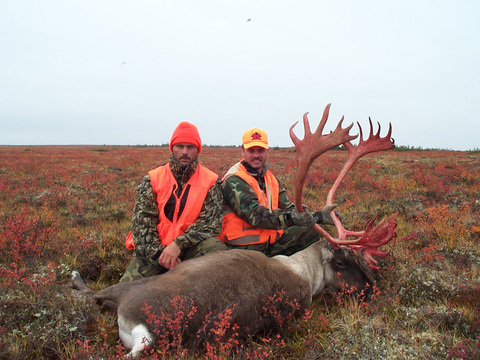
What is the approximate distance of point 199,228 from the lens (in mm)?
3939

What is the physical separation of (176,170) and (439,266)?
349cm

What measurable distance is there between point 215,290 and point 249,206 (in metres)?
1.45

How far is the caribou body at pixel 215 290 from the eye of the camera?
2592 mm

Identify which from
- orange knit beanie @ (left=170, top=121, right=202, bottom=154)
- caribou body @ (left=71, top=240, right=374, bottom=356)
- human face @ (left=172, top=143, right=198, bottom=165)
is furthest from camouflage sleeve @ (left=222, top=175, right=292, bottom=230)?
orange knit beanie @ (left=170, top=121, right=202, bottom=154)

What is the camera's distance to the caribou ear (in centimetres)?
412

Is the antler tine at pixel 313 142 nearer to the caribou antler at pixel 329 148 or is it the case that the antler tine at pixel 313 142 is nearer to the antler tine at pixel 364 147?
the caribou antler at pixel 329 148

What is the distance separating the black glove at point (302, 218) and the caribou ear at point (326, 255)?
53 cm

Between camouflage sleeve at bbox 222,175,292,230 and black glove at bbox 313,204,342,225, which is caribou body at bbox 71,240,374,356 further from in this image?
black glove at bbox 313,204,342,225

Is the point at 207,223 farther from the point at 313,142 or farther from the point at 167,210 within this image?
the point at 313,142

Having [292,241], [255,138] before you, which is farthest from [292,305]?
[255,138]

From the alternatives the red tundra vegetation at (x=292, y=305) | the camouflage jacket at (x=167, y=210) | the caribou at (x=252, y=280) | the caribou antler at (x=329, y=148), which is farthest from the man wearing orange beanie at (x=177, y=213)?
the caribou antler at (x=329, y=148)

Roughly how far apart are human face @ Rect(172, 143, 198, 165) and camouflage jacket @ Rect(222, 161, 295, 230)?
0.59m

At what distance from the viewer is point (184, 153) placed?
4.13 meters

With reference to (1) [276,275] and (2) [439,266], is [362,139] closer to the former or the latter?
(2) [439,266]
